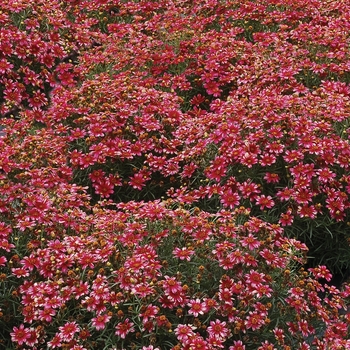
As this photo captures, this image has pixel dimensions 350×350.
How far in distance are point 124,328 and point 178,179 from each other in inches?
81.3

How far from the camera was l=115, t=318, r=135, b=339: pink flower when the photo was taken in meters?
3.39

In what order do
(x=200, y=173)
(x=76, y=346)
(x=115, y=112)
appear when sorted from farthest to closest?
1. (x=115, y=112)
2. (x=200, y=173)
3. (x=76, y=346)

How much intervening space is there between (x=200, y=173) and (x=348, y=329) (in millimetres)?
1724

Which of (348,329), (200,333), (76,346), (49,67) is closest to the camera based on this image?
(76,346)

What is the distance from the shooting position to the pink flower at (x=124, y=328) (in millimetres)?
3386

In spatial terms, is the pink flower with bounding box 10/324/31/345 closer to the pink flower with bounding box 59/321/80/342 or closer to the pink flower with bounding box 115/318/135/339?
the pink flower with bounding box 59/321/80/342

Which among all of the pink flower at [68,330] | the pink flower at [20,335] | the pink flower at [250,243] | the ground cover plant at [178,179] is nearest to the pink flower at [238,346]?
the ground cover plant at [178,179]

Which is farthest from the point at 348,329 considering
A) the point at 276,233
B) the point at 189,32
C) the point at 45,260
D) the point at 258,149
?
the point at 189,32

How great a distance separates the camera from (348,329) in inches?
156

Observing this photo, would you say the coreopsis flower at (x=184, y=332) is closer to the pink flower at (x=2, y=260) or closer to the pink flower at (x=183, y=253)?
the pink flower at (x=183, y=253)

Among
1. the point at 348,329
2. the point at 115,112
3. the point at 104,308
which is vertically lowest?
the point at 348,329

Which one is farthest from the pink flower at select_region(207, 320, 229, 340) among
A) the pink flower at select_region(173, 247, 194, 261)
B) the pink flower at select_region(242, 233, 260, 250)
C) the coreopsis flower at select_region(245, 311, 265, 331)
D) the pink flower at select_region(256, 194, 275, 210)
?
the pink flower at select_region(256, 194, 275, 210)

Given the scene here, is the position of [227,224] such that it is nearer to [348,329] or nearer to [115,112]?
[348,329]

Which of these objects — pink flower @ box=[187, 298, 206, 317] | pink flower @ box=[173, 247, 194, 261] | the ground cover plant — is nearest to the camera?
pink flower @ box=[187, 298, 206, 317]
